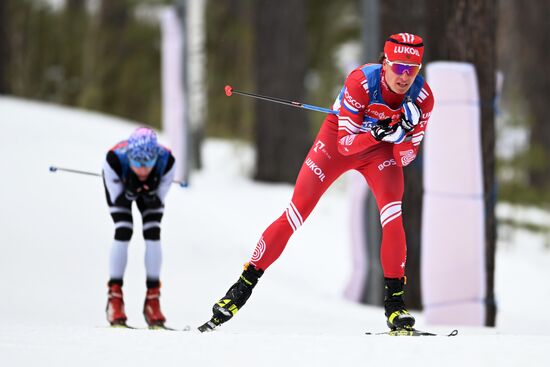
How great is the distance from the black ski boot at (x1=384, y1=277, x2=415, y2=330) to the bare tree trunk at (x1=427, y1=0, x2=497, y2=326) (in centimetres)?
329

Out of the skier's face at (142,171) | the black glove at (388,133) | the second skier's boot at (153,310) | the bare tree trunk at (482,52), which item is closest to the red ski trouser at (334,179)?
the black glove at (388,133)

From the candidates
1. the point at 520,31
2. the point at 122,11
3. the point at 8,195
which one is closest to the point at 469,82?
the point at 8,195

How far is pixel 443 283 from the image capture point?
9523 mm

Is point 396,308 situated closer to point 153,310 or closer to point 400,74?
point 400,74

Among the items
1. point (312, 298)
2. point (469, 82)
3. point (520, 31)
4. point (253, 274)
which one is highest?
point (520, 31)

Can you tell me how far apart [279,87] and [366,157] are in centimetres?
994

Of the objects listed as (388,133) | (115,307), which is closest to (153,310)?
(115,307)

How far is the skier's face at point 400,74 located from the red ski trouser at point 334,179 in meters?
0.40

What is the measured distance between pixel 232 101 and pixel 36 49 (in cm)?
404

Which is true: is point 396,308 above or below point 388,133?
below

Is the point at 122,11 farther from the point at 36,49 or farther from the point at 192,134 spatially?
the point at 192,134

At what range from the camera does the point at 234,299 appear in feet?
22.5

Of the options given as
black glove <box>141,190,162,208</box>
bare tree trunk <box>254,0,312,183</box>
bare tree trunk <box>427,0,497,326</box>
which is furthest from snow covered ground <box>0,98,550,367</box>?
black glove <box>141,190,162,208</box>

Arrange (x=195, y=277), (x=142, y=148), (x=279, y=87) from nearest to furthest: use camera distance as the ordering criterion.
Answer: (x=142, y=148) → (x=195, y=277) → (x=279, y=87)
